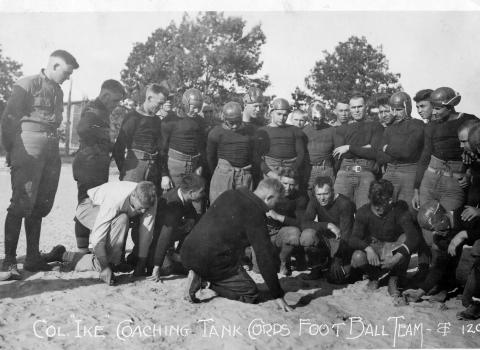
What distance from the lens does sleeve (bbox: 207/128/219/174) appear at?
5344mm

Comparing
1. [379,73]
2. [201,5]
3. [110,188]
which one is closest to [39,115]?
[110,188]

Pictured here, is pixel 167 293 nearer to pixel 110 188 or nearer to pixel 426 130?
pixel 110 188

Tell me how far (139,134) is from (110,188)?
89 centimetres

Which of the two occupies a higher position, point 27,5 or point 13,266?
point 27,5

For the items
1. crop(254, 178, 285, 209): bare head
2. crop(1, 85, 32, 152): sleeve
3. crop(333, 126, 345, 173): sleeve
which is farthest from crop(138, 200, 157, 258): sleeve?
crop(333, 126, 345, 173): sleeve

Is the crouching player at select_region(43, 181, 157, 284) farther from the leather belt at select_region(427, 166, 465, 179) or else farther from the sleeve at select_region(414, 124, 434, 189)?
the leather belt at select_region(427, 166, 465, 179)

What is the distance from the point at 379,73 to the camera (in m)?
9.99

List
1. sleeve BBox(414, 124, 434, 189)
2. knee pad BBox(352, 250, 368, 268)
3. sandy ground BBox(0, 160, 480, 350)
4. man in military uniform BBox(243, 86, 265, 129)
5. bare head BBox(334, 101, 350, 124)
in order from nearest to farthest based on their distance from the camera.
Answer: sandy ground BBox(0, 160, 480, 350)
knee pad BBox(352, 250, 368, 268)
sleeve BBox(414, 124, 434, 189)
bare head BBox(334, 101, 350, 124)
man in military uniform BBox(243, 86, 265, 129)

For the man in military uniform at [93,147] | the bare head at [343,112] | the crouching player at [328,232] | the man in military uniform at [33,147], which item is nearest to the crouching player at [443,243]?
the crouching player at [328,232]

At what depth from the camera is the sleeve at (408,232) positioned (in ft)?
14.0

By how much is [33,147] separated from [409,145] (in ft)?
12.9

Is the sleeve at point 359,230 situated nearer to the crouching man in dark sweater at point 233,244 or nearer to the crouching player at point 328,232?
the crouching player at point 328,232

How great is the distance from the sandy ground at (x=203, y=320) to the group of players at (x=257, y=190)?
0.67ft

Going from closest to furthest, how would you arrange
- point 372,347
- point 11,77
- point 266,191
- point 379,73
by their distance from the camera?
point 372,347 < point 266,191 < point 11,77 < point 379,73
